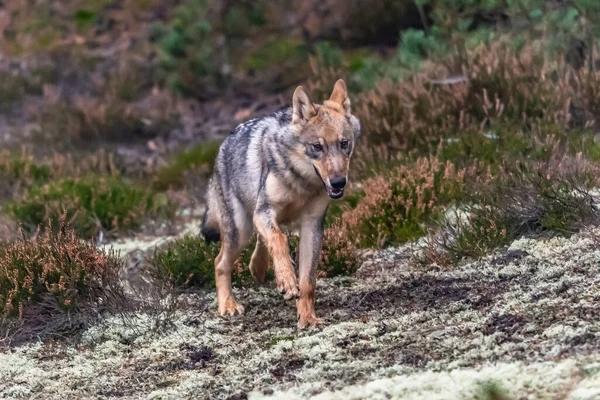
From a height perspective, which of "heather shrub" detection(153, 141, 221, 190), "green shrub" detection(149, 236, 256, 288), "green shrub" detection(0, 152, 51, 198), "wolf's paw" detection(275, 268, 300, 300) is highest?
"wolf's paw" detection(275, 268, 300, 300)

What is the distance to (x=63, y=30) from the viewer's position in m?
17.6

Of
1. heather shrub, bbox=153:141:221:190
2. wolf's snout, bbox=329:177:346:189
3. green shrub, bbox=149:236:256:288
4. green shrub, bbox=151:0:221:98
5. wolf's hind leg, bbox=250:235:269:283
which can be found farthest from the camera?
green shrub, bbox=151:0:221:98

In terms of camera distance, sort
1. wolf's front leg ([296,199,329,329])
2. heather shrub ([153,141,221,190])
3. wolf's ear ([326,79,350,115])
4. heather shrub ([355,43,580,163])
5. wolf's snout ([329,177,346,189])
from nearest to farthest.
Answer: wolf's snout ([329,177,346,189]) → wolf's front leg ([296,199,329,329]) → wolf's ear ([326,79,350,115]) → heather shrub ([355,43,580,163]) → heather shrub ([153,141,221,190])

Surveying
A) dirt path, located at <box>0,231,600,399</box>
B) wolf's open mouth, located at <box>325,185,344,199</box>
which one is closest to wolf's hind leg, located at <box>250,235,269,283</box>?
dirt path, located at <box>0,231,600,399</box>

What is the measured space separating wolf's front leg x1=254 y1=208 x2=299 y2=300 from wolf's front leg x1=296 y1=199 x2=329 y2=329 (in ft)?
0.58

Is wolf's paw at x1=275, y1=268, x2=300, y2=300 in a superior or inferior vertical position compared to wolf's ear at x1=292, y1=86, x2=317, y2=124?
inferior

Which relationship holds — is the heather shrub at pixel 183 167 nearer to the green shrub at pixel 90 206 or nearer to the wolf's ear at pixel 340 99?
the green shrub at pixel 90 206

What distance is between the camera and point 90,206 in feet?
31.8

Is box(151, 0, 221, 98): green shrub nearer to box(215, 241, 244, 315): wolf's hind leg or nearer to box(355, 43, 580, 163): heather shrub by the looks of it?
box(355, 43, 580, 163): heather shrub

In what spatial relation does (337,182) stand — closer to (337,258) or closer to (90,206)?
(337,258)

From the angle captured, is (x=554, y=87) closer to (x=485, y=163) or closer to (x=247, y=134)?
(x=485, y=163)

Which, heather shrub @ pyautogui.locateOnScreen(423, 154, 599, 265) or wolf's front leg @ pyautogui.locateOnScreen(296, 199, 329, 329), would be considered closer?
wolf's front leg @ pyautogui.locateOnScreen(296, 199, 329, 329)

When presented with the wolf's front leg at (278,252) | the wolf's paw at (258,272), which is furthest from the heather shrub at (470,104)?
the wolf's front leg at (278,252)

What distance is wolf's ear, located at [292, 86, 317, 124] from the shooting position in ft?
19.8
